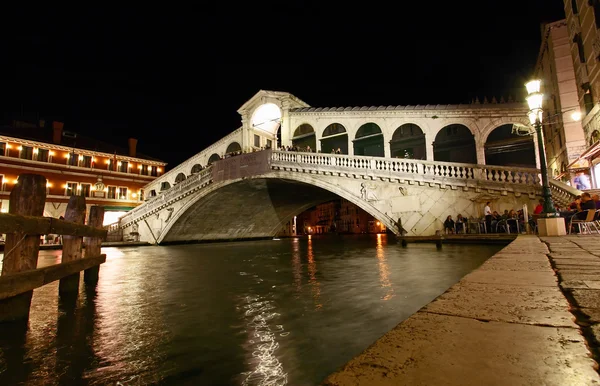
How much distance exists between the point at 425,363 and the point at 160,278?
612 centimetres

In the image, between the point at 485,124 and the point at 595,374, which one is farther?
the point at 485,124

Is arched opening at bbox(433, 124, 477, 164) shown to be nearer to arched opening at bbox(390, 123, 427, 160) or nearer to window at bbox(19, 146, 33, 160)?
arched opening at bbox(390, 123, 427, 160)

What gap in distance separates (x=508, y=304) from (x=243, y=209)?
22135mm

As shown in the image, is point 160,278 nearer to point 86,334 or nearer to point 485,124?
point 86,334

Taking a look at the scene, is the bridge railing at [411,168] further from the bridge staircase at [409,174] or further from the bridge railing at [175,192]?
the bridge railing at [175,192]

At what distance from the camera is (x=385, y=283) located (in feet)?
15.7

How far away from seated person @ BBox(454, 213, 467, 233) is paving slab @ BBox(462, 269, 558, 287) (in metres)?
10.4

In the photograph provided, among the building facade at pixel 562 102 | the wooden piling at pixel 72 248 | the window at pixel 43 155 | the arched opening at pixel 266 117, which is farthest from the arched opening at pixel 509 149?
the window at pixel 43 155

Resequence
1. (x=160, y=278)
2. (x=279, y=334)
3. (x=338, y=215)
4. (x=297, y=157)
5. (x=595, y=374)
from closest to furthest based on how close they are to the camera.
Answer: (x=595, y=374) < (x=279, y=334) < (x=160, y=278) < (x=297, y=157) < (x=338, y=215)

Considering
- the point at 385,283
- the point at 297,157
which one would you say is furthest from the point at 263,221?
the point at 385,283

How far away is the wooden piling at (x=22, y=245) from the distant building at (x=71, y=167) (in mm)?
24277

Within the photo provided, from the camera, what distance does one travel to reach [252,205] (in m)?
23.0

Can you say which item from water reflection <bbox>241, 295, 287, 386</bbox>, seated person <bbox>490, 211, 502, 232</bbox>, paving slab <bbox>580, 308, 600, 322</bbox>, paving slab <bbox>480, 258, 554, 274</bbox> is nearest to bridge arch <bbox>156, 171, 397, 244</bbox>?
seated person <bbox>490, 211, 502, 232</bbox>

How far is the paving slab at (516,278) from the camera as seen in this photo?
2.27 m
